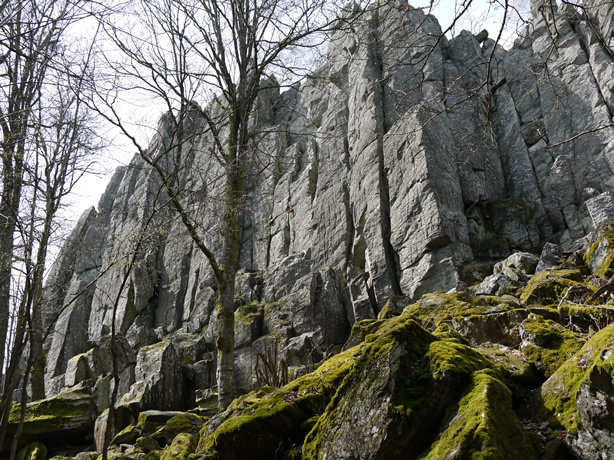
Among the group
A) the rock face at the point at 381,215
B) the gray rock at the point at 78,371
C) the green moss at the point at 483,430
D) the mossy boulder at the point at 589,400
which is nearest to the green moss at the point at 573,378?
the mossy boulder at the point at 589,400

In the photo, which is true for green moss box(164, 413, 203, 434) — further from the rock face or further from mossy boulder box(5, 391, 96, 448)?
mossy boulder box(5, 391, 96, 448)

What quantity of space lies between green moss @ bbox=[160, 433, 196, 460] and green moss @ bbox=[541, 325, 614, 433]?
3.90 metres

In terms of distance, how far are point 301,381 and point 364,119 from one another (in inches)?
828

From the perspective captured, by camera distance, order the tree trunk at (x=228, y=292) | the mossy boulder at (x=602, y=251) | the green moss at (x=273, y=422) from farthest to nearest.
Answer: the tree trunk at (x=228, y=292) → the mossy boulder at (x=602, y=251) → the green moss at (x=273, y=422)

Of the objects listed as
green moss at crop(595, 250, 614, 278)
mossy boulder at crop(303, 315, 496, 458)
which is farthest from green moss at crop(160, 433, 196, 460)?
green moss at crop(595, 250, 614, 278)

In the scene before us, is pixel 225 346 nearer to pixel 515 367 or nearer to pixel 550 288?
pixel 515 367

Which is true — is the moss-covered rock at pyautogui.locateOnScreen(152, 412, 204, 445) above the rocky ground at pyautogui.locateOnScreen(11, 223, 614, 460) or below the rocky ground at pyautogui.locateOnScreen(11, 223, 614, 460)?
below

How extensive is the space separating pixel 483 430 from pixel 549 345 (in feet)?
6.75

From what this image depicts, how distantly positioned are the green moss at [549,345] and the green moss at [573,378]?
566 mm

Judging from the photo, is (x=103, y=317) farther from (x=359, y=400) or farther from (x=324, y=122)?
(x=359, y=400)

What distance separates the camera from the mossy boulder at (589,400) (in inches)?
115

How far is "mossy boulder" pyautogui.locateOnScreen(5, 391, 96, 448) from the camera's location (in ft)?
32.5

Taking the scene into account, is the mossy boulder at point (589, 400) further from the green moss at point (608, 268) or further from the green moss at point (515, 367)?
the green moss at point (608, 268)

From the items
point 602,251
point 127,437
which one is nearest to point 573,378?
point 602,251
